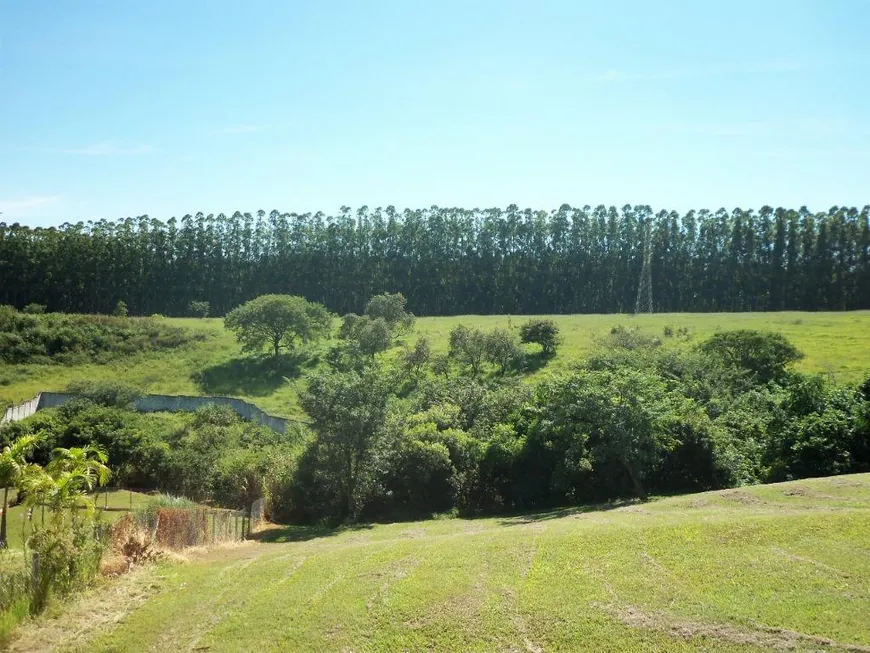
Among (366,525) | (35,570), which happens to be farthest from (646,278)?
(35,570)

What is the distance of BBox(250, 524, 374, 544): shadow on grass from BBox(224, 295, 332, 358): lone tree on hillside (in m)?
39.4

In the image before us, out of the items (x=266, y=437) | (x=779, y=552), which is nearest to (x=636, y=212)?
(x=266, y=437)

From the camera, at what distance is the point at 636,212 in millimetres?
123250

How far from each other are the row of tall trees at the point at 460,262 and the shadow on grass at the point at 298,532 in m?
87.9

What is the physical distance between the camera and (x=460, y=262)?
122438 millimetres

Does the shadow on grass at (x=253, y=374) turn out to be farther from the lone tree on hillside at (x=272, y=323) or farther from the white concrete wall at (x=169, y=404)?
the white concrete wall at (x=169, y=404)

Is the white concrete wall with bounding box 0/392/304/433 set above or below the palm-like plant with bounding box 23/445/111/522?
below

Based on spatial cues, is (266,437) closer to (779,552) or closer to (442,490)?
(442,490)

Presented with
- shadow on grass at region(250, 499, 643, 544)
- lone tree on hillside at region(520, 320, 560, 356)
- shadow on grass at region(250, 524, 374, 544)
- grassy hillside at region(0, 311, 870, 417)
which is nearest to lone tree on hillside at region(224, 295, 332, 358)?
grassy hillside at region(0, 311, 870, 417)

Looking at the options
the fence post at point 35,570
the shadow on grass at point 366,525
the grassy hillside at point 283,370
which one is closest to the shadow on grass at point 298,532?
the shadow on grass at point 366,525

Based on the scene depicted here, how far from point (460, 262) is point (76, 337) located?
65.5 metres

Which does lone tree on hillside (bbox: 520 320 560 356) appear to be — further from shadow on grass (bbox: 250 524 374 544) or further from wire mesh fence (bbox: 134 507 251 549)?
wire mesh fence (bbox: 134 507 251 549)

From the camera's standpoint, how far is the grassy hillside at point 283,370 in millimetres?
55844

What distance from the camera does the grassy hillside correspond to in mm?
55844
